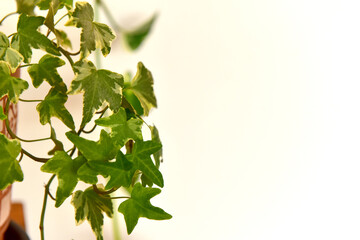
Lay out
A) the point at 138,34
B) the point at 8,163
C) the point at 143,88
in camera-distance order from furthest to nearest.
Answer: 1. the point at 138,34
2. the point at 143,88
3. the point at 8,163

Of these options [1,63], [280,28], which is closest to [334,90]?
[280,28]

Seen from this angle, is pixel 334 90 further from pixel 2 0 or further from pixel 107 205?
pixel 2 0

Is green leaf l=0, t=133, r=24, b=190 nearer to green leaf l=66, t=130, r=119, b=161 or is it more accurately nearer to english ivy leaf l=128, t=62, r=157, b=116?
green leaf l=66, t=130, r=119, b=161

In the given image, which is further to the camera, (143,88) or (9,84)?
(143,88)

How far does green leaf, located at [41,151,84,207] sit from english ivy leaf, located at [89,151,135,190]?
25 mm

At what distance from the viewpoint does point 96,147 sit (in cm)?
56

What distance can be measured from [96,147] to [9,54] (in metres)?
0.15

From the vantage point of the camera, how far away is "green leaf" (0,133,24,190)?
52 centimetres

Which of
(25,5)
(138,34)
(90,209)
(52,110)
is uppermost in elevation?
(138,34)

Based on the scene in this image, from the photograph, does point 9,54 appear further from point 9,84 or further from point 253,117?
point 253,117

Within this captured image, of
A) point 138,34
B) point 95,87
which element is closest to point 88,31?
point 95,87

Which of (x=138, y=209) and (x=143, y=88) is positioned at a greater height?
(x=143, y=88)

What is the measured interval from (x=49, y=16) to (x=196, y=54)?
42cm

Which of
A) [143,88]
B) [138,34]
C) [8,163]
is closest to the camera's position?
[8,163]
